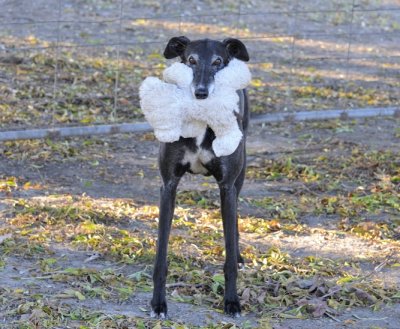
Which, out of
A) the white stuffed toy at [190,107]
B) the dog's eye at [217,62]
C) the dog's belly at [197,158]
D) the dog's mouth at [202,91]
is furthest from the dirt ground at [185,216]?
the dog's eye at [217,62]

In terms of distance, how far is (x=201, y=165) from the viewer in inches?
213

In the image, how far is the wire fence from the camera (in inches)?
369

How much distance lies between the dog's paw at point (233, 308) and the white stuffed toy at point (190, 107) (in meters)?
0.82

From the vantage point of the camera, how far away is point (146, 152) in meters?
8.64

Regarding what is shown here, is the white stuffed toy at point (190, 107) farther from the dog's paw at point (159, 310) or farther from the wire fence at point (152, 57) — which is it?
the wire fence at point (152, 57)

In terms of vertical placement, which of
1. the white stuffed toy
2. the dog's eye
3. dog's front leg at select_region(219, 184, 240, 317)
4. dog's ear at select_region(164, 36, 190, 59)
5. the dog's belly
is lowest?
dog's front leg at select_region(219, 184, 240, 317)

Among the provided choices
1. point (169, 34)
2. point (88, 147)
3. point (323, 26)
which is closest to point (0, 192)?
point (88, 147)

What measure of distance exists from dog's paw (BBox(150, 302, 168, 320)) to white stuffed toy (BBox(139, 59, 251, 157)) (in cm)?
86

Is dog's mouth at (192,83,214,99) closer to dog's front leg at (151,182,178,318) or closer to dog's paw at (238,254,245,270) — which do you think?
dog's front leg at (151,182,178,318)

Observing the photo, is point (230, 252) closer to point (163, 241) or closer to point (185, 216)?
point (163, 241)

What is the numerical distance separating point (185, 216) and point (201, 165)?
1.66 meters

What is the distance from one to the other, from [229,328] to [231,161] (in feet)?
2.92

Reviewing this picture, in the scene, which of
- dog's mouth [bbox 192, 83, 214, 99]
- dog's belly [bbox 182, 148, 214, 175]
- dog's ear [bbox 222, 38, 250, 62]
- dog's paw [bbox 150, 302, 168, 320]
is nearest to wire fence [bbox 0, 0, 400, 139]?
dog's ear [bbox 222, 38, 250, 62]

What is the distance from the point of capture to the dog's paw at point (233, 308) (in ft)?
17.8
